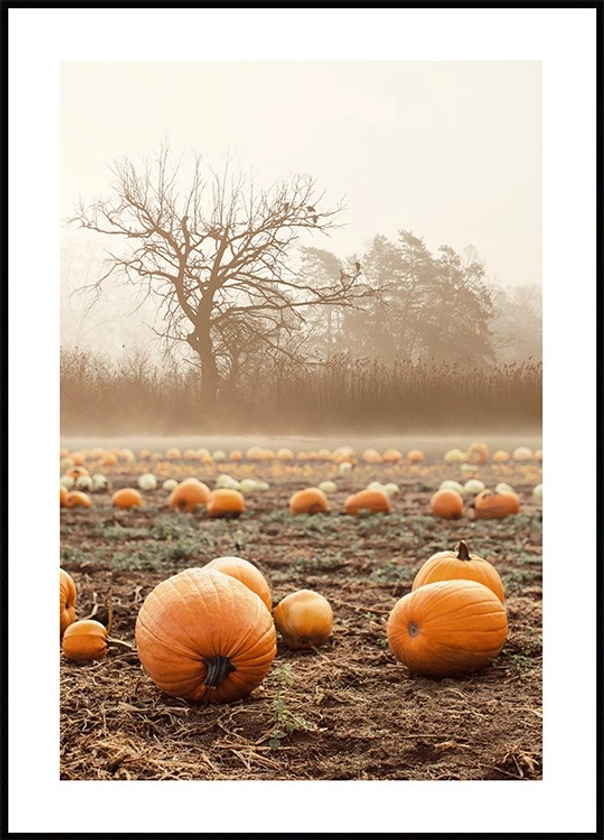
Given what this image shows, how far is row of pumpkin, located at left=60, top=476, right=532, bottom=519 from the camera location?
19.6 feet

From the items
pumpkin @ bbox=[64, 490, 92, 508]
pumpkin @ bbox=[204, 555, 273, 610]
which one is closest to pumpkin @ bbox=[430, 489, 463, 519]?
pumpkin @ bbox=[64, 490, 92, 508]

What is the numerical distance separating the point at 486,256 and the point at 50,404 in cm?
180

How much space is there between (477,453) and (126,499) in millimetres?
2724

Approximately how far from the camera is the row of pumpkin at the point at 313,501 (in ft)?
19.6

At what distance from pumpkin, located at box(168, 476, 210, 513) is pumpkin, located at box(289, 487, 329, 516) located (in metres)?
0.66

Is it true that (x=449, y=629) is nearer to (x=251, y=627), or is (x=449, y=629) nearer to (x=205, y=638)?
(x=251, y=627)

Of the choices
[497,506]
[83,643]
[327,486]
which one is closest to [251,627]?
[83,643]

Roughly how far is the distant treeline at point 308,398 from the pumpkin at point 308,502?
262cm

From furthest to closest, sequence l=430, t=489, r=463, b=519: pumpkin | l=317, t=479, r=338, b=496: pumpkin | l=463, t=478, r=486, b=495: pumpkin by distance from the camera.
Result: l=317, t=479, r=338, b=496: pumpkin
l=463, t=478, r=486, b=495: pumpkin
l=430, t=489, r=463, b=519: pumpkin

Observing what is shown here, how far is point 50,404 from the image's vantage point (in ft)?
8.17

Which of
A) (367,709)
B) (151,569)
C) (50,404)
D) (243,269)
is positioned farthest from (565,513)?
(151,569)

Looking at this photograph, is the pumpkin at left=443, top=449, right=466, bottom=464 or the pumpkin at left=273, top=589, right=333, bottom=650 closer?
the pumpkin at left=273, top=589, right=333, bottom=650

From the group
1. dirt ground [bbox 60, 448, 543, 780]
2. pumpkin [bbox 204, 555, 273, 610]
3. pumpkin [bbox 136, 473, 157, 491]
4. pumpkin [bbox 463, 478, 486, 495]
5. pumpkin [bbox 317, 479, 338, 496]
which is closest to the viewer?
dirt ground [bbox 60, 448, 543, 780]

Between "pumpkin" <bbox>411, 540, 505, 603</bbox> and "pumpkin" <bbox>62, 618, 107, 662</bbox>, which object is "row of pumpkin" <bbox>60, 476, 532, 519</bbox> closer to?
"pumpkin" <bbox>411, 540, 505, 603</bbox>
